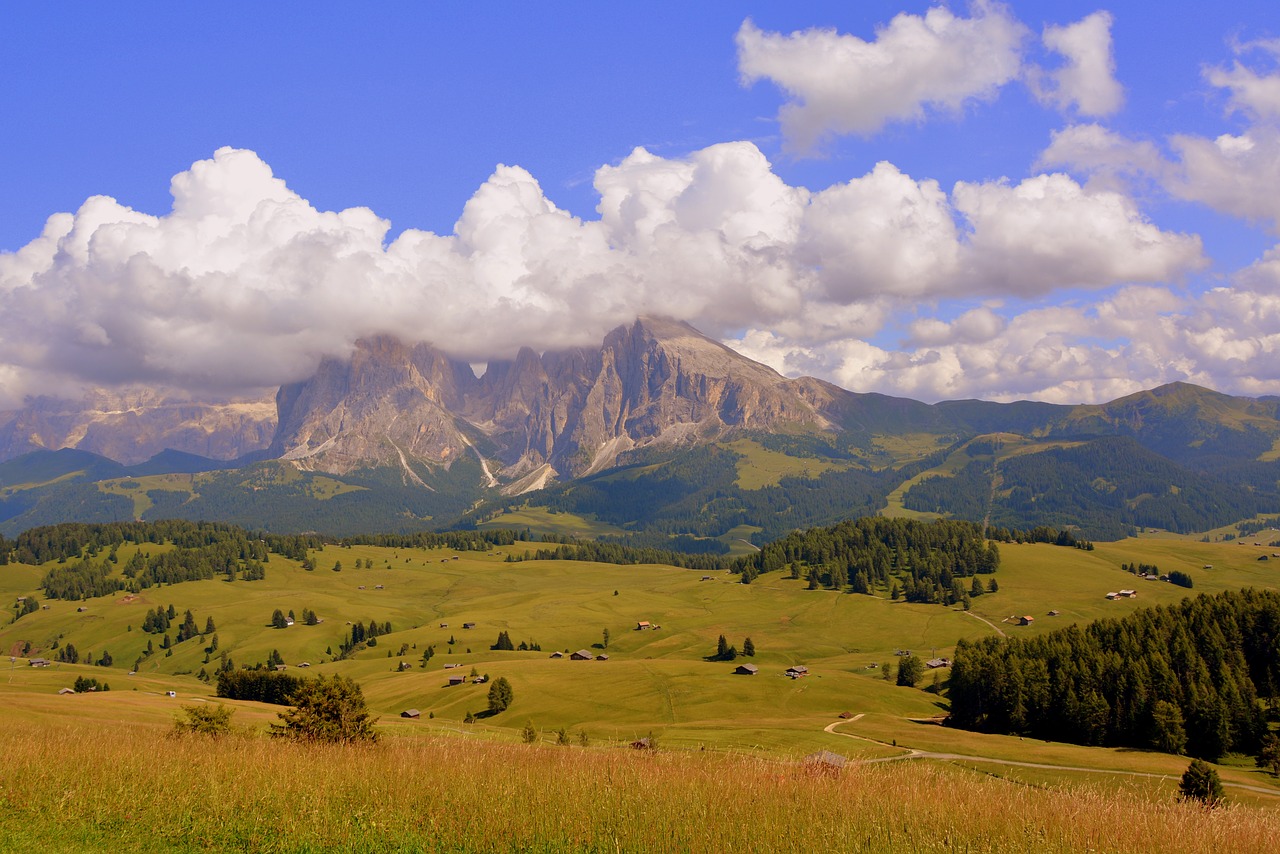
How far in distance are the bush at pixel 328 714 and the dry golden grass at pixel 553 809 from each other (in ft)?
55.1

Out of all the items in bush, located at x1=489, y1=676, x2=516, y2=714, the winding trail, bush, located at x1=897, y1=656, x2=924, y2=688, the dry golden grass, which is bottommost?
bush, located at x1=489, y1=676, x2=516, y2=714

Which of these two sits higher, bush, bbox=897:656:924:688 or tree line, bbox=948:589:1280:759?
tree line, bbox=948:589:1280:759

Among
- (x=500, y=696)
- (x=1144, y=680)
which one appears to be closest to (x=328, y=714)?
(x=500, y=696)

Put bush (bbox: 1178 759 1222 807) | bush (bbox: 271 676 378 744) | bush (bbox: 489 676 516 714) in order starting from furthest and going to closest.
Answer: bush (bbox: 489 676 516 714) → bush (bbox: 1178 759 1222 807) → bush (bbox: 271 676 378 744)

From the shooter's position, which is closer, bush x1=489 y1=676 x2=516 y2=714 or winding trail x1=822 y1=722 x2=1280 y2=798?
winding trail x1=822 y1=722 x2=1280 y2=798

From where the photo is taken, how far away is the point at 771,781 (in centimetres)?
1836

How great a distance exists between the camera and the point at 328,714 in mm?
40812

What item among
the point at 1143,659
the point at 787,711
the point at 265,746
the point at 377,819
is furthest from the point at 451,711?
the point at 377,819

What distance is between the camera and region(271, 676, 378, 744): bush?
123 ft

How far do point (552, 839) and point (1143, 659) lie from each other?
411ft

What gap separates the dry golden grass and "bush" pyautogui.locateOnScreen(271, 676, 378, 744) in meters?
16.8

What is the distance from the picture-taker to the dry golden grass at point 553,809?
593 inches

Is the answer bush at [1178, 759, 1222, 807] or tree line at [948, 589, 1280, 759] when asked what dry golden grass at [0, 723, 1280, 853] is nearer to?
bush at [1178, 759, 1222, 807]

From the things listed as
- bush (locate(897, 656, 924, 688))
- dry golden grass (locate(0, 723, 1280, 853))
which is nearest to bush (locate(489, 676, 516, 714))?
bush (locate(897, 656, 924, 688))
